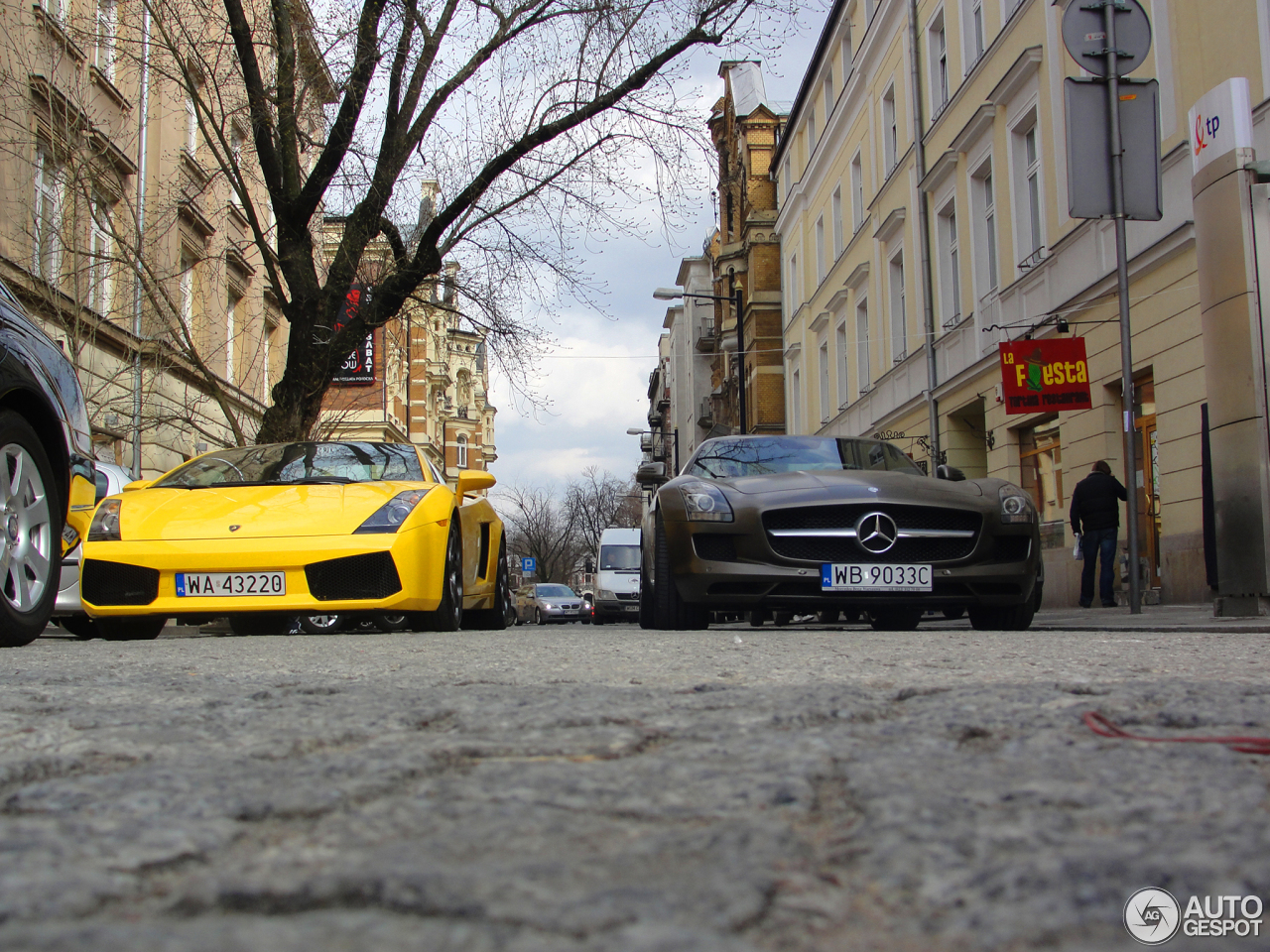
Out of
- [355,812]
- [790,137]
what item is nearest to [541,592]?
[790,137]

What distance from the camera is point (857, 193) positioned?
2791 centimetres

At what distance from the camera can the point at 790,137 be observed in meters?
36.0

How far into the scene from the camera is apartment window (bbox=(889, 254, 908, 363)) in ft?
77.9

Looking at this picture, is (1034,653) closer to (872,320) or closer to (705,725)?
(705,725)

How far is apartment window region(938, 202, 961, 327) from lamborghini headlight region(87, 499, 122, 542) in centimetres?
1598

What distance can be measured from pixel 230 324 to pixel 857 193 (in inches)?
571

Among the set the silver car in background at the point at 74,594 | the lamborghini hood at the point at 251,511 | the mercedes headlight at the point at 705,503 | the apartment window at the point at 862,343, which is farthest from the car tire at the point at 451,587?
the apartment window at the point at 862,343

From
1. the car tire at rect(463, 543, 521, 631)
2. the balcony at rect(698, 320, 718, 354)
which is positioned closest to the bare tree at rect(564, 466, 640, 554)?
the balcony at rect(698, 320, 718, 354)

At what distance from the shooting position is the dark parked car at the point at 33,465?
16.1ft

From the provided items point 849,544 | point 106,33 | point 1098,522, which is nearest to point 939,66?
point 1098,522

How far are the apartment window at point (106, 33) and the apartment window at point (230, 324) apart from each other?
689cm

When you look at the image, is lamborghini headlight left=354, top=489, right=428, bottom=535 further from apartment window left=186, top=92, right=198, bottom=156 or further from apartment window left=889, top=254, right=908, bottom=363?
apartment window left=186, top=92, right=198, bottom=156

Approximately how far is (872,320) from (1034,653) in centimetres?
2240

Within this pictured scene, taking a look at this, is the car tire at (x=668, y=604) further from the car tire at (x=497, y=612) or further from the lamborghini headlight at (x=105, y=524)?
the lamborghini headlight at (x=105, y=524)
